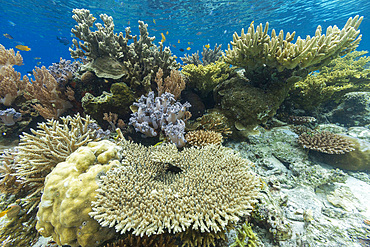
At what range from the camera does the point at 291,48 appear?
3359 millimetres

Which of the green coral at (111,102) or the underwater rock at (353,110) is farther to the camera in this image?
the underwater rock at (353,110)

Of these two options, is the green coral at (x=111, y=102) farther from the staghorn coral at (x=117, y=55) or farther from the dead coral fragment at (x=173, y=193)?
the dead coral fragment at (x=173, y=193)

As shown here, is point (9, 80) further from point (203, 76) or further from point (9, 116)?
point (203, 76)

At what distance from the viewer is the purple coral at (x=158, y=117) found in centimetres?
345

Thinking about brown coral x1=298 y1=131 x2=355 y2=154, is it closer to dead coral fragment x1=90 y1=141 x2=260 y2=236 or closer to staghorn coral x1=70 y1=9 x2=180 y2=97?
dead coral fragment x1=90 y1=141 x2=260 y2=236

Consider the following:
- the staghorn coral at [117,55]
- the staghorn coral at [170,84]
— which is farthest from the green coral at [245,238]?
the staghorn coral at [117,55]

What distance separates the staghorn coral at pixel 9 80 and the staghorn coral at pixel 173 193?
4702 mm

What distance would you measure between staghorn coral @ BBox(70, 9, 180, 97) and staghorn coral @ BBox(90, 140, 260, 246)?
2480 mm

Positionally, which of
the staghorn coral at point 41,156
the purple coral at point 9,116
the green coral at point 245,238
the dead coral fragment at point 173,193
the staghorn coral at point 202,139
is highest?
the purple coral at point 9,116

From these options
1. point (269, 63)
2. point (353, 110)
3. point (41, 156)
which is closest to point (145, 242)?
point (41, 156)

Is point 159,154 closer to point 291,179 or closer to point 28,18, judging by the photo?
point 291,179

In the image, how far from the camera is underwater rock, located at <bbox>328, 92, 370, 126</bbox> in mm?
5145

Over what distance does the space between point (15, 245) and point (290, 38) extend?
7316mm

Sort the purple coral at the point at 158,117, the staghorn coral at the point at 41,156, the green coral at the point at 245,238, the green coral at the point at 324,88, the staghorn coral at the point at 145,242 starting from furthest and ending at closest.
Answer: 1. the green coral at the point at 324,88
2. the purple coral at the point at 158,117
3. the staghorn coral at the point at 41,156
4. the green coral at the point at 245,238
5. the staghorn coral at the point at 145,242
